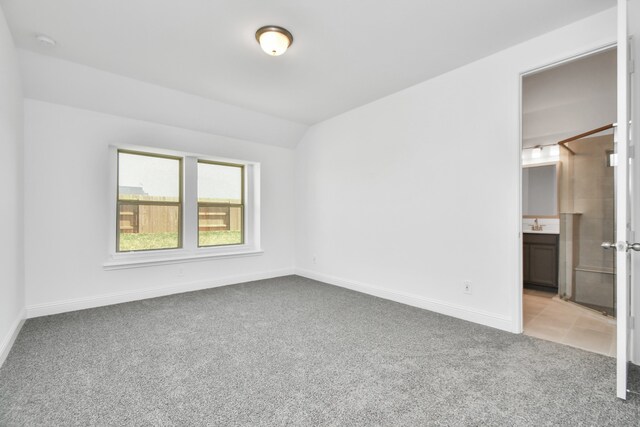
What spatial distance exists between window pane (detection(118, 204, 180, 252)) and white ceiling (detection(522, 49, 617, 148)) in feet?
15.5

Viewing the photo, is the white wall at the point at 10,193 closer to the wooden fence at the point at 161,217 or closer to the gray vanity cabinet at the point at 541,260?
the wooden fence at the point at 161,217

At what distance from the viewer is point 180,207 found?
4.39m

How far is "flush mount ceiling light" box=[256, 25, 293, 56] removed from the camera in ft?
8.11

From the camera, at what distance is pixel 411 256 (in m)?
3.62

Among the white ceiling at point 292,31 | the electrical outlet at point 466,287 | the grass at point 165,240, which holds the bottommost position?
the electrical outlet at point 466,287

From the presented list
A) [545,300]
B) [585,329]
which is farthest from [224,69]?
[545,300]

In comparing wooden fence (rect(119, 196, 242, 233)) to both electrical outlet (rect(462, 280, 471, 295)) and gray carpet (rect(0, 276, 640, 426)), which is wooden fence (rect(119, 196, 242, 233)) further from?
electrical outlet (rect(462, 280, 471, 295))

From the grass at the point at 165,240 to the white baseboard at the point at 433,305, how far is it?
5.50ft

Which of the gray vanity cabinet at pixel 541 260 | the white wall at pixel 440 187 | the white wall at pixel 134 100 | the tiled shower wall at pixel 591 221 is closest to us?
the white wall at pixel 440 187

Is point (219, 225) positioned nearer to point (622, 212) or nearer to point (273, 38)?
point (273, 38)

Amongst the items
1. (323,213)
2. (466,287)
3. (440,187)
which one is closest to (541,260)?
(466,287)

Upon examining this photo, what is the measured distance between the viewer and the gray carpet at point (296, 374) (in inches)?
64.6

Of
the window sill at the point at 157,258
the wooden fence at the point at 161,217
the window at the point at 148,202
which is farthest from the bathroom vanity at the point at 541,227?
the window at the point at 148,202

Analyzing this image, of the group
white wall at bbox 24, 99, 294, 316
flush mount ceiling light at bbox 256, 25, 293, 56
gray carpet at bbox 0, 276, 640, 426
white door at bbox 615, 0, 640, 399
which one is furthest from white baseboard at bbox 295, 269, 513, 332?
flush mount ceiling light at bbox 256, 25, 293, 56
